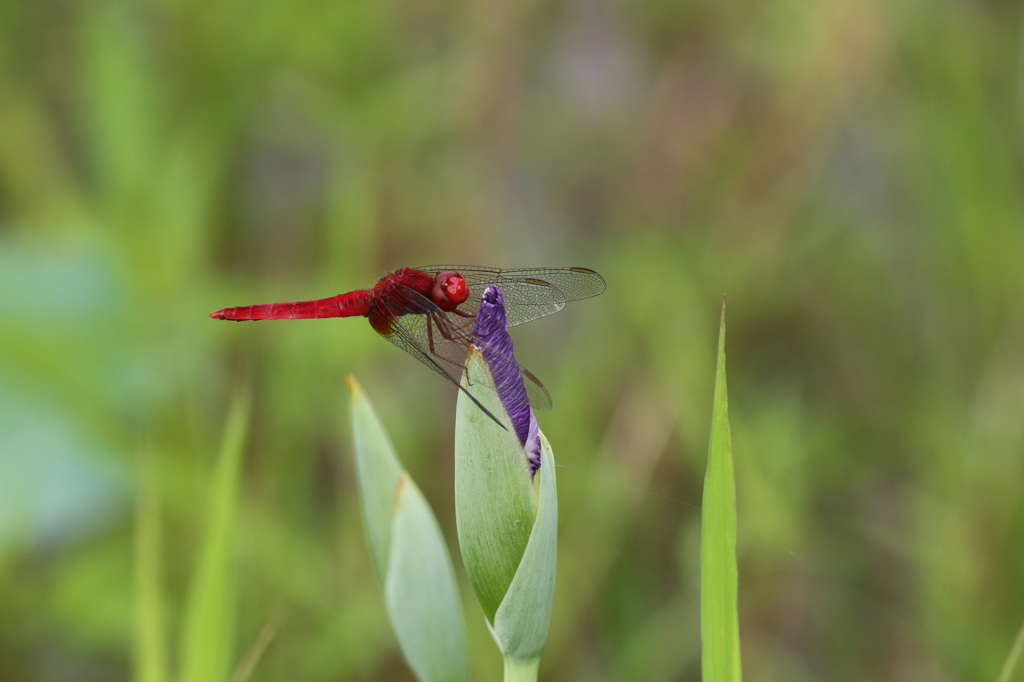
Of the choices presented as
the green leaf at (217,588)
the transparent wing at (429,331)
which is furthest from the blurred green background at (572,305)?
the green leaf at (217,588)

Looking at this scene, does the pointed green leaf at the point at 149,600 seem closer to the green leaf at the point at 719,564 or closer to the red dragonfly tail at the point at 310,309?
the red dragonfly tail at the point at 310,309

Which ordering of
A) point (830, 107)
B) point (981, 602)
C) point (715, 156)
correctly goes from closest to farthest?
point (981, 602) < point (830, 107) < point (715, 156)

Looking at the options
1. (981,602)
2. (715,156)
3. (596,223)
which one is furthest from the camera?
(596,223)

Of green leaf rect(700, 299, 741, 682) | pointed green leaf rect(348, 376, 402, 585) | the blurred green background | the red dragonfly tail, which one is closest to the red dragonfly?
the red dragonfly tail

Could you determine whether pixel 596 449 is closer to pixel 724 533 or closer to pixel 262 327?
pixel 262 327

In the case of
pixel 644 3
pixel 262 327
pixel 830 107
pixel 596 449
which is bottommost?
pixel 596 449

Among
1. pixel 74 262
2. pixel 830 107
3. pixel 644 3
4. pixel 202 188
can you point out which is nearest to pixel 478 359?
pixel 74 262
